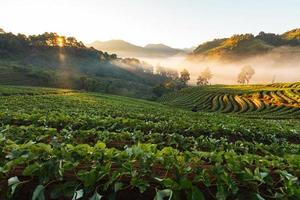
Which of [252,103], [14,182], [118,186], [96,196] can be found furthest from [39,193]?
Result: [252,103]

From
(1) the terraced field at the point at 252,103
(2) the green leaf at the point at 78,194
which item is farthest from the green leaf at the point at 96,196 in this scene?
(1) the terraced field at the point at 252,103

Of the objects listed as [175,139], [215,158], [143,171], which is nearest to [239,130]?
[175,139]

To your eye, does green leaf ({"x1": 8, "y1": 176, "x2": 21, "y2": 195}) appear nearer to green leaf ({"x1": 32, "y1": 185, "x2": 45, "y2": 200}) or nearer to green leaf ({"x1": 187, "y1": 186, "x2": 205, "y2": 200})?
green leaf ({"x1": 32, "y1": 185, "x2": 45, "y2": 200})

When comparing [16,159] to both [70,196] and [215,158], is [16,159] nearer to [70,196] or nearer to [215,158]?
[70,196]

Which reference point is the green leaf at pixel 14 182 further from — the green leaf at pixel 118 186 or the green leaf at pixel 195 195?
the green leaf at pixel 195 195

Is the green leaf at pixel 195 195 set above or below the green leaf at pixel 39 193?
above

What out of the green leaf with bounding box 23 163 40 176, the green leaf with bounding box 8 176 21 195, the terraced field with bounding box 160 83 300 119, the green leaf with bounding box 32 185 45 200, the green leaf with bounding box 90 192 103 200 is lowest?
the terraced field with bounding box 160 83 300 119

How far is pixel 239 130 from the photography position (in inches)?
724

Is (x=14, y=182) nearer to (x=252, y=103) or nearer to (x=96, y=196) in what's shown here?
(x=96, y=196)

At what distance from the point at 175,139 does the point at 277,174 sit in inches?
232

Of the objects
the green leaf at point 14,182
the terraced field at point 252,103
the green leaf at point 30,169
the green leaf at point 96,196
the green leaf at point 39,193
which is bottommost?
the terraced field at point 252,103

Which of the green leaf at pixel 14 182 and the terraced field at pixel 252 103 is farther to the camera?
the terraced field at pixel 252 103

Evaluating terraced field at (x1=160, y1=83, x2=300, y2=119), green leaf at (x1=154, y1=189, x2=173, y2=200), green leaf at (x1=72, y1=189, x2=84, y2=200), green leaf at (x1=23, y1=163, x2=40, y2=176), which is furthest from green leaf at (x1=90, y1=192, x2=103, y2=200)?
terraced field at (x1=160, y1=83, x2=300, y2=119)

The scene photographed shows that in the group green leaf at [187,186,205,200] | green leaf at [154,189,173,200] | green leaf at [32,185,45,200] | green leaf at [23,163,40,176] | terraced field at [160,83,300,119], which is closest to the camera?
green leaf at [154,189,173,200]
